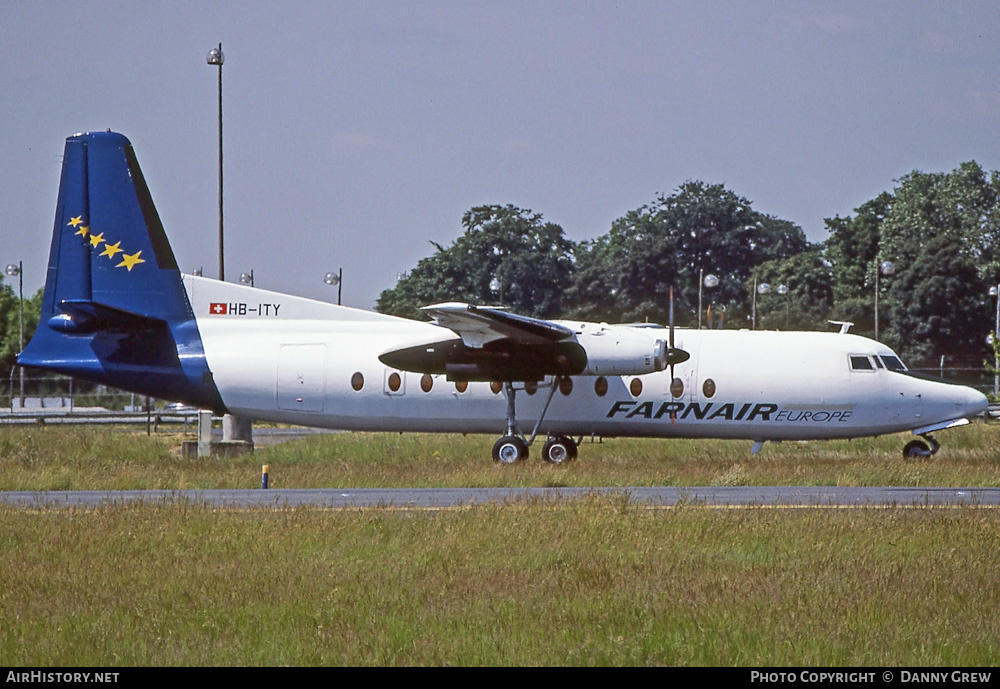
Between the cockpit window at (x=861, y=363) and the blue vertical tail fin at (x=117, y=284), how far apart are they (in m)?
14.4

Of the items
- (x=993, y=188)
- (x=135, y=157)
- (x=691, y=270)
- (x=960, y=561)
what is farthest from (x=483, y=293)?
(x=960, y=561)

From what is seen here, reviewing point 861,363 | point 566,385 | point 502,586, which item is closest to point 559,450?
point 566,385

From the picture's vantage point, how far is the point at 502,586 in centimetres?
1367

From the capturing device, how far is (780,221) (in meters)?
103

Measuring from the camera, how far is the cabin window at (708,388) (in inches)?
1093

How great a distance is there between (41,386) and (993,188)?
6760cm

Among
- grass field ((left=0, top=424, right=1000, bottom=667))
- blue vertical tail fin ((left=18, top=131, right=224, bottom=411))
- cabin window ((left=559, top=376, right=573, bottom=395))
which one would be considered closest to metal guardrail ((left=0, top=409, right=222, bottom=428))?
blue vertical tail fin ((left=18, top=131, right=224, bottom=411))

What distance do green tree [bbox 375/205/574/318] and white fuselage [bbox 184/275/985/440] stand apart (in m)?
54.3

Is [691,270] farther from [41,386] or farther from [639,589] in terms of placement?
[639,589]

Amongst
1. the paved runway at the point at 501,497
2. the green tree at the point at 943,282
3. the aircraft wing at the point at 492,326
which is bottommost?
the paved runway at the point at 501,497

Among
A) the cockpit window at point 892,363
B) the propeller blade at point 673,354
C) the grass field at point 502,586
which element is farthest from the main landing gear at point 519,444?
the grass field at point 502,586

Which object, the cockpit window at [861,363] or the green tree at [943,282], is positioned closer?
the cockpit window at [861,363]

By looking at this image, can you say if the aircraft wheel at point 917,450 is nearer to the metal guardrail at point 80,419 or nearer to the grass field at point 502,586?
the grass field at point 502,586

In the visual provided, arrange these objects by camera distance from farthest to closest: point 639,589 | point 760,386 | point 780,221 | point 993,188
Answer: point 780,221
point 993,188
point 760,386
point 639,589
